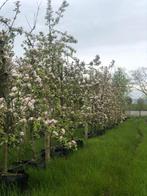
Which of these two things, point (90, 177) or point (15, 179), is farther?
point (90, 177)

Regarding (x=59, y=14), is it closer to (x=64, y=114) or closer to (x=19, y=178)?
(x=64, y=114)

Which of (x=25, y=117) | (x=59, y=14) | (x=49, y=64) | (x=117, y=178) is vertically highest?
(x=59, y=14)

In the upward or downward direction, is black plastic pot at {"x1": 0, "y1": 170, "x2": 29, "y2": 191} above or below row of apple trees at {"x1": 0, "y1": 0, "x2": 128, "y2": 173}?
below

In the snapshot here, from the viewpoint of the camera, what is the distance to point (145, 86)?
348 ft

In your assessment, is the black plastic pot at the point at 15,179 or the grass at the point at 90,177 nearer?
the grass at the point at 90,177

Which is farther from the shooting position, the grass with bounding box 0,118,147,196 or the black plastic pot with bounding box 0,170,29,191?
the black plastic pot with bounding box 0,170,29,191

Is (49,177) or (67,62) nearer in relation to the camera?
(49,177)

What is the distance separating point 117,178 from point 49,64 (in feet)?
17.3

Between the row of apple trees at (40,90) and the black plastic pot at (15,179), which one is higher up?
the row of apple trees at (40,90)

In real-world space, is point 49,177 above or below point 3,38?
below

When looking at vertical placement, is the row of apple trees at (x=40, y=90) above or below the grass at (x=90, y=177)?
above

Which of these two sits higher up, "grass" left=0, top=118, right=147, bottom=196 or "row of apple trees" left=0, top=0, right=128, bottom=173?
"row of apple trees" left=0, top=0, right=128, bottom=173

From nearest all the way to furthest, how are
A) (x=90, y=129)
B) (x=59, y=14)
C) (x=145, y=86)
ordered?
(x=59, y=14) < (x=90, y=129) < (x=145, y=86)

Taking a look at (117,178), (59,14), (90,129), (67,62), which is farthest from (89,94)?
(117,178)
